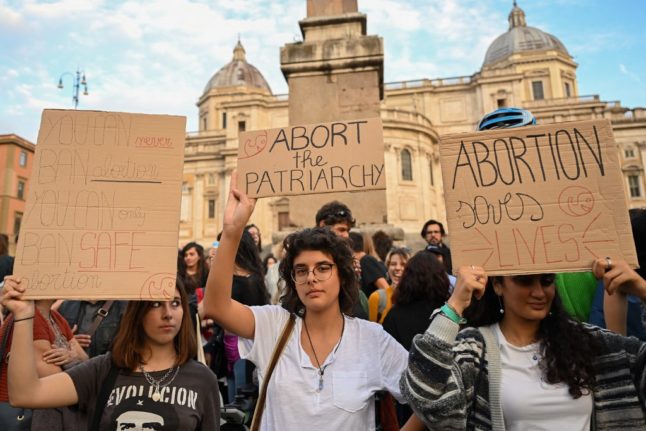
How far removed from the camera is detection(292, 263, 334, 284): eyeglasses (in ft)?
7.43

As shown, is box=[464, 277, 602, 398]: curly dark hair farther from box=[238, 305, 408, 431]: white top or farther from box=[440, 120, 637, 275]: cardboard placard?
box=[238, 305, 408, 431]: white top


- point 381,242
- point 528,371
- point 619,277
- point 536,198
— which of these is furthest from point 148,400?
point 381,242

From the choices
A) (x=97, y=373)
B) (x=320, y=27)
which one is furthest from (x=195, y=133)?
(x=97, y=373)

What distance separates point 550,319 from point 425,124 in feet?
134

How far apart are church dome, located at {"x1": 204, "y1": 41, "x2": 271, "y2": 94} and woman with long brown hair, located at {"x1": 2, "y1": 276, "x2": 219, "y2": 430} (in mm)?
66245

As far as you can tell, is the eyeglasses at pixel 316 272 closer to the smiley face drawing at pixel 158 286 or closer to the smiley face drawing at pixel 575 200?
the smiley face drawing at pixel 158 286

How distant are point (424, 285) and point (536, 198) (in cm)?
153

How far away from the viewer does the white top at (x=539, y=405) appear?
69.9 inches

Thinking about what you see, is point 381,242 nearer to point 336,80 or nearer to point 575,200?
point 336,80

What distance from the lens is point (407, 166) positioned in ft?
133

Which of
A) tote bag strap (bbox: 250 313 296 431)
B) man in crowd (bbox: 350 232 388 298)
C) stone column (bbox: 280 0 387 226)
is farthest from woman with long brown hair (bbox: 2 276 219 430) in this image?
stone column (bbox: 280 0 387 226)

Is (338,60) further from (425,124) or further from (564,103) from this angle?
(564,103)

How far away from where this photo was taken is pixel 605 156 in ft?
6.75

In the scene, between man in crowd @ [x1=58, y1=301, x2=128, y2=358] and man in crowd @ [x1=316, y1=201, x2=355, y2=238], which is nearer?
man in crowd @ [x1=58, y1=301, x2=128, y2=358]
